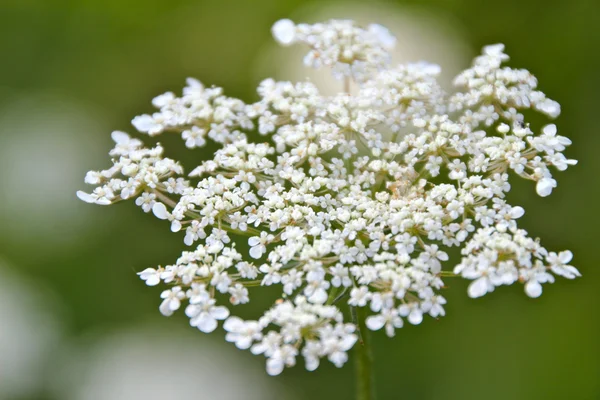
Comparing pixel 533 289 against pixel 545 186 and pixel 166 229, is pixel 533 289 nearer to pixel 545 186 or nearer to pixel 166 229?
pixel 545 186

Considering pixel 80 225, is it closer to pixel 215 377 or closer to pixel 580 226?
pixel 215 377

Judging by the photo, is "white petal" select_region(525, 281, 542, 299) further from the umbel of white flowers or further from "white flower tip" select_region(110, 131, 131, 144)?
"white flower tip" select_region(110, 131, 131, 144)

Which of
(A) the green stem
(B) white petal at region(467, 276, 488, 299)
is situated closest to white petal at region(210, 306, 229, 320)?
(A) the green stem

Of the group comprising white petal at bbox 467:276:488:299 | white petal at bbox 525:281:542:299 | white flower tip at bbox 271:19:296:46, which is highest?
white flower tip at bbox 271:19:296:46

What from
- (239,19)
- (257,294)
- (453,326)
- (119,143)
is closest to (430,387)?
(453,326)

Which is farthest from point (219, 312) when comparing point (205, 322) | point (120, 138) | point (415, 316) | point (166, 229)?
point (166, 229)
